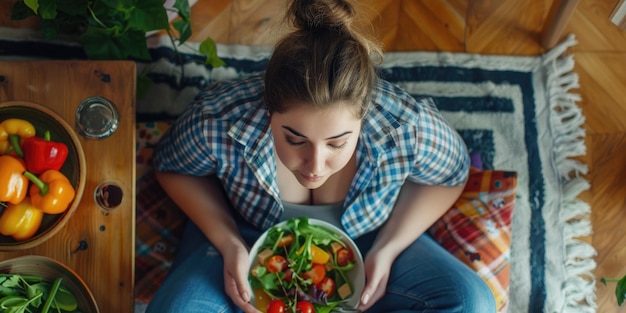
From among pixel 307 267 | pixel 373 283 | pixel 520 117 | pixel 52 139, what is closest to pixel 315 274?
pixel 307 267

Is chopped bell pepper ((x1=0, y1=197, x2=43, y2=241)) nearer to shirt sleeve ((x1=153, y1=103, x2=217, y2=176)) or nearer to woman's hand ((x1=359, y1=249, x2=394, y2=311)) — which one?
shirt sleeve ((x1=153, y1=103, x2=217, y2=176))

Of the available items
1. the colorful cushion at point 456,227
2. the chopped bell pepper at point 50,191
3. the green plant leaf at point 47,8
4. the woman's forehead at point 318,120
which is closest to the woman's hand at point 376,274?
the colorful cushion at point 456,227

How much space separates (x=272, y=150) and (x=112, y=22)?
1.58 feet

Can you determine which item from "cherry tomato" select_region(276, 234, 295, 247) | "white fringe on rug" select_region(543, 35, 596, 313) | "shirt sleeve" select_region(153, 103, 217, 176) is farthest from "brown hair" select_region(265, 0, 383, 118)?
"white fringe on rug" select_region(543, 35, 596, 313)

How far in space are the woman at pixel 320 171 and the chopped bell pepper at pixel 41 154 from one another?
0.25 m

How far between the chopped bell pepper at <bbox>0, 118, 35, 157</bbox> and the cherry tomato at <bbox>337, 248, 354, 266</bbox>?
26.1 inches

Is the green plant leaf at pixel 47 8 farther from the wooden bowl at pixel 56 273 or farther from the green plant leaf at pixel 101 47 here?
the wooden bowl at pixel 56 273

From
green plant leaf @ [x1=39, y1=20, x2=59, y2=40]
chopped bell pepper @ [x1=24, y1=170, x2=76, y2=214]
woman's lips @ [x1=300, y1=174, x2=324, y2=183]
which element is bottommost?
chopped bell pepper @ [x1=24, y1=170, x2=76, y2=214]

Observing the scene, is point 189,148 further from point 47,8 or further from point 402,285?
point 402,285

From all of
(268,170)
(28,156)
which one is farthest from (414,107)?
(28,156)

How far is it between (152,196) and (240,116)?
0.40m

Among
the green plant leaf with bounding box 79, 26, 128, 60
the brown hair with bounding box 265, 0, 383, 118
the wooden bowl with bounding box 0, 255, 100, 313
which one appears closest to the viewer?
the brown hair with bounding box 265, 0, 383, 118

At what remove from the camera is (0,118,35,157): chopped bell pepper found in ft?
3.72

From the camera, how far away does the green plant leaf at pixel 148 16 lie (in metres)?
1.31
